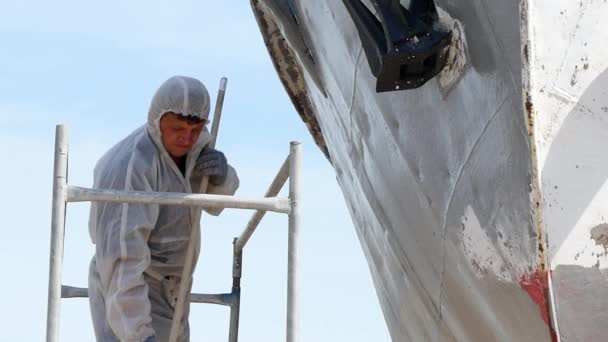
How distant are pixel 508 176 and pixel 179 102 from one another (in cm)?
314

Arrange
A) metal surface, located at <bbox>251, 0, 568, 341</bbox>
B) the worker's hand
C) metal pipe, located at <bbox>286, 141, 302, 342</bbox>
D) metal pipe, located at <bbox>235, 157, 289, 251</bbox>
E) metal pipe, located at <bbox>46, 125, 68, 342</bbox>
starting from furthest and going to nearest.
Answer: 1. metal pipe, located at <bbox>235, 157, 289, 251</bbox>
2. the worker's hand
3. metal pipe, located at <bbox>286, 141, 302, 342</bbox>
4. metal pipe, located at <bbox>46, 125, 68, 342</bbox>
5. metal surface, located at <bbox>251, 0, 568, 341</bbox>

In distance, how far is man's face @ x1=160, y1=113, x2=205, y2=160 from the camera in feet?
21.4

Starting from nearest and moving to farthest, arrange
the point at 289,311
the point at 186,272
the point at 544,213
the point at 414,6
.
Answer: the point at 544,213 → the point at 414,6 → the point at 289,311 → the point at 186,272

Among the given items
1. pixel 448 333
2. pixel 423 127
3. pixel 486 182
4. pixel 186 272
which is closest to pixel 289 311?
pixel 186 272

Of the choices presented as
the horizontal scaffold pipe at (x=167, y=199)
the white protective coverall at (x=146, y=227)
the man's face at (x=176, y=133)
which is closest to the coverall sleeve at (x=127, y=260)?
the white protective coverall at (x=146, y=227)

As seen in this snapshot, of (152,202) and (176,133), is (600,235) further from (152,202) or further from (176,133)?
(176,133)

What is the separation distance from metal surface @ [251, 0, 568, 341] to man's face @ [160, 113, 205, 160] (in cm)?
133

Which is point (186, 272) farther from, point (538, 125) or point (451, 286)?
point (538, 125)

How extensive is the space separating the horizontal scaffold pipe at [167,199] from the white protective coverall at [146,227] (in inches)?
28.9

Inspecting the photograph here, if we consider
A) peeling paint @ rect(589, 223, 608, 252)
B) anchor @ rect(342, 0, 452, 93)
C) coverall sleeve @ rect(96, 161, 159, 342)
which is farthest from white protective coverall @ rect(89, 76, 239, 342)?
peeling paint @ rect(589, 223, 608, 252)

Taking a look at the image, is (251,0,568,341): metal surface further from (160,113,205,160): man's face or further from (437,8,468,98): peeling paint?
(160,113,205,160): man's face

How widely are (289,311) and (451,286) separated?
1.61 metres

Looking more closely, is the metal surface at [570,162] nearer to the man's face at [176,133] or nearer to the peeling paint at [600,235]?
the peeling paint at [600,235]

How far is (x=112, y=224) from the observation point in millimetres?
6242
